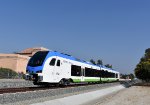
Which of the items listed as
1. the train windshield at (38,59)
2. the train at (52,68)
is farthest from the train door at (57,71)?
the train windshield at (38,59)

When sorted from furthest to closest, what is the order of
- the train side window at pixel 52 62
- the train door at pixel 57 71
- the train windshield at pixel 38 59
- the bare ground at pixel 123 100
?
the train door at pixel 57 71
the train side window at pixel 52 62
the train windshield at pixel 38 59
the bare ground at pixel 123 100

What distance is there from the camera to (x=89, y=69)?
42.9 metres

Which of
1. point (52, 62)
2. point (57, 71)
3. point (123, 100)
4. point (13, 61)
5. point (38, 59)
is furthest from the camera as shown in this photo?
point (13, 61)

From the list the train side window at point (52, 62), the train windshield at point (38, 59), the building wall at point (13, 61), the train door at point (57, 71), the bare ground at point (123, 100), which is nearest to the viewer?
the bare ground at point (123, 100)

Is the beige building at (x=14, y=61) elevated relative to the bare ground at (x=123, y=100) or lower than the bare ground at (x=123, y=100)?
elevated

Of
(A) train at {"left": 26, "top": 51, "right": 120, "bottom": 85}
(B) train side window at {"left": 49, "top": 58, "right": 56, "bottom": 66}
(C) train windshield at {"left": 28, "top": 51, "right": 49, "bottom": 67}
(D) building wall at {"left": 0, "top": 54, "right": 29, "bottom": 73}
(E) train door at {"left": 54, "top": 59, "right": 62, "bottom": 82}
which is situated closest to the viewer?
(A) train at {"left": 26, "top": 51, "right": 120, "bottom": 85}

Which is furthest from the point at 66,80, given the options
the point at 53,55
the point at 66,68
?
the point at 53,55

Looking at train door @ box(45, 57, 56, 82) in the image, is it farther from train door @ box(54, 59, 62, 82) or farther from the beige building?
the beige building

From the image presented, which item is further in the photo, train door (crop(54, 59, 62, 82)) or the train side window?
train door (crop(54, 59, 62, 82))

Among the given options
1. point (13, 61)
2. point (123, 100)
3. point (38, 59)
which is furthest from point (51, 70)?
point (13, 61)

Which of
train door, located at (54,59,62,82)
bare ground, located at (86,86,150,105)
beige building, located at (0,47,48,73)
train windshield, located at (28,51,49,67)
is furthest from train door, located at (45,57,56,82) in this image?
beige building, located at (0,47,48,73)

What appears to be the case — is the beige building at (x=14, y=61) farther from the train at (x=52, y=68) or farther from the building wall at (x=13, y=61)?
the train at (x=52, y=68)

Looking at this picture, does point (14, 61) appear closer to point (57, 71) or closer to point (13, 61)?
point (13, 61)

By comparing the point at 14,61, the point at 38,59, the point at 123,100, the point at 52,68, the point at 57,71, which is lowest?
the point at 123,100
